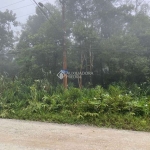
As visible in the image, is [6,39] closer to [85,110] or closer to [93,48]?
[93,48]

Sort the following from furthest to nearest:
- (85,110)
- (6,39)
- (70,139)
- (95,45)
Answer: (6,39) < (95,45) < (85,110) < (70,139)

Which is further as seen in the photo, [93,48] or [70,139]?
[93,48]

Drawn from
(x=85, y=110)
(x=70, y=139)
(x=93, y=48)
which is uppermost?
(x=93, y=48)

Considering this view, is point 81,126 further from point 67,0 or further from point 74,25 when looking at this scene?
point 67,0

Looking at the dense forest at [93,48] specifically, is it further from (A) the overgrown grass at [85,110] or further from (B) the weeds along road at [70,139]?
(B) the weeds along road at [70,139]

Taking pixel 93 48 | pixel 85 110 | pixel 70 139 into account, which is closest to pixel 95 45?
pixel 93 48

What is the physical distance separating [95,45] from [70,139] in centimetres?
1101

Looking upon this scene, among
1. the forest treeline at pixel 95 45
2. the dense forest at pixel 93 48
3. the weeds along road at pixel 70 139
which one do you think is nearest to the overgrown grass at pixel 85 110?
the weeds along road at pixel 70 139

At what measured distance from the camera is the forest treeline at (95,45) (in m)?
13.3

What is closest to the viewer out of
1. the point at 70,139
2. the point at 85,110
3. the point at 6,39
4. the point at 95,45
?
the point at 70,139

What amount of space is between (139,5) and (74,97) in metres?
15.4

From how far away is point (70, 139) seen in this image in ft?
14.1

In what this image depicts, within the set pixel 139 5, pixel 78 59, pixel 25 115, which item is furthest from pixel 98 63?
pixel 25 115

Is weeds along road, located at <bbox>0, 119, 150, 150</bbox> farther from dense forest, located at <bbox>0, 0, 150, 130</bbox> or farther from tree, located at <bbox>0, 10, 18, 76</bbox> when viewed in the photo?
tree, located at <bbox>0, 10, 18, 76</bbox>
